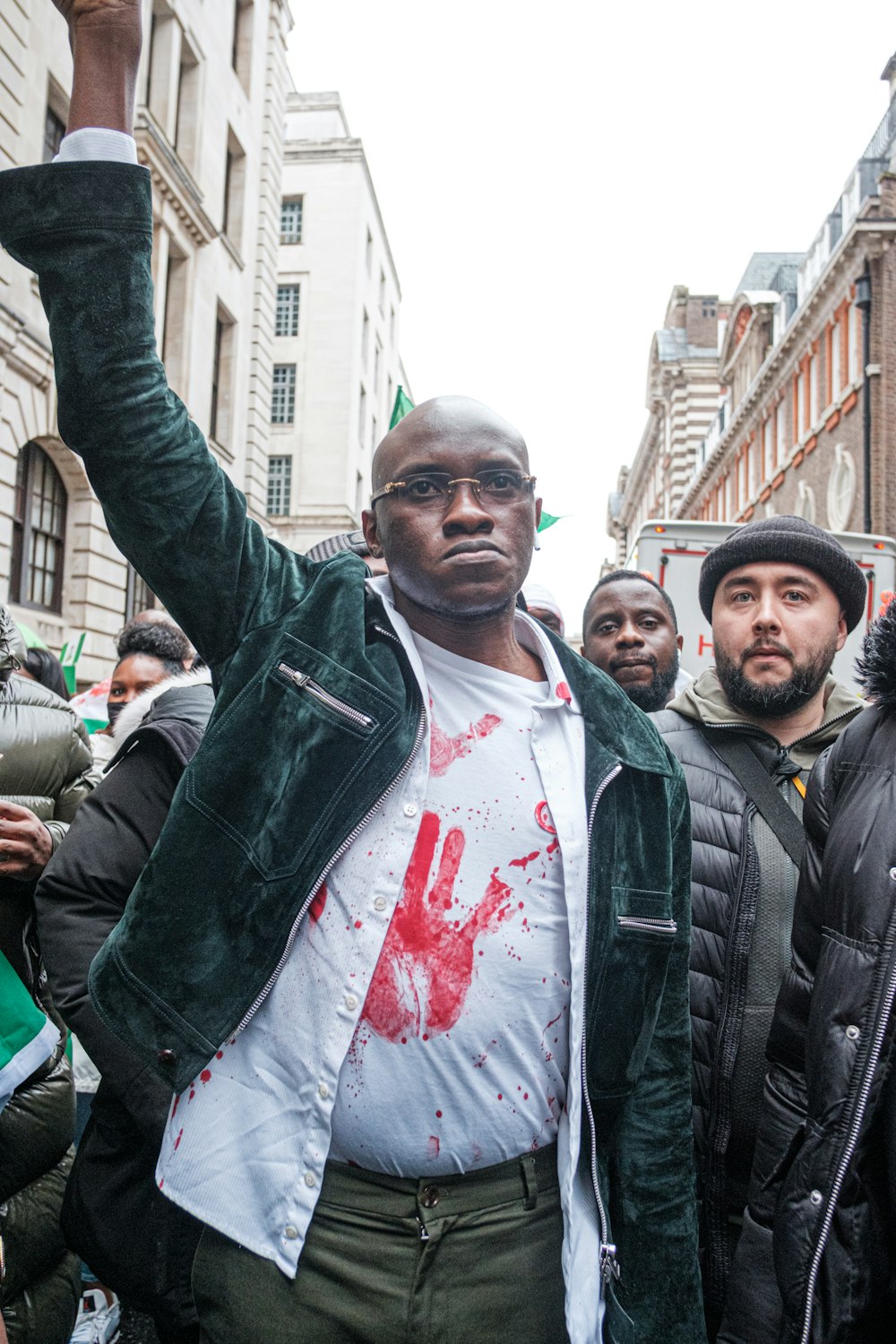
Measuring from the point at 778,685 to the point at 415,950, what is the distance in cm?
168

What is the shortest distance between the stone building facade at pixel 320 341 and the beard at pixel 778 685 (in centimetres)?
3897

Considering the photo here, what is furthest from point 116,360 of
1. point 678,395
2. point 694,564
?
point 678,395

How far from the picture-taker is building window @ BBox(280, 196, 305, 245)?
43781 millimetres

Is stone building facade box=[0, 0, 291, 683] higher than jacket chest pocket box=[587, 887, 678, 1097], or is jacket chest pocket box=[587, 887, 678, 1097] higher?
stone building facade box=[0, 0, 291, 683]

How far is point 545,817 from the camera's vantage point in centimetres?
202

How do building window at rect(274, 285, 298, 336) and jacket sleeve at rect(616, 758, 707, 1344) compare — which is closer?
jacket sleeve at rect(616, 758, 707, 1344)

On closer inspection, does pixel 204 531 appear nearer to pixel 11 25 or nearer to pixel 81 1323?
pixel 81 1323

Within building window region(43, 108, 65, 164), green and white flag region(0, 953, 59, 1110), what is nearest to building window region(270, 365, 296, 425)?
building window region(43, 108, 65, 164)

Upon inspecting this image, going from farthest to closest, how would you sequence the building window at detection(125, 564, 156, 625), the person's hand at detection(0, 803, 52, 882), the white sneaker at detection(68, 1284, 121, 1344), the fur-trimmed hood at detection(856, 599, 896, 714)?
the building window at detection(125, 564, 156, 625) → the white sneaker at detection(68, 1284, 121, 1344) → the person's hand at detection(0, 803, 52, 882) → the fur-trimmed hood at detection(856, 599, 896, 714)

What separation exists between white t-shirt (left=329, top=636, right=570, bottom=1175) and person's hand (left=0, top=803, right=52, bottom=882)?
153cm

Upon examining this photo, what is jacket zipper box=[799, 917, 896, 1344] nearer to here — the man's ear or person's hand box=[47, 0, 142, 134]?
the man's ear

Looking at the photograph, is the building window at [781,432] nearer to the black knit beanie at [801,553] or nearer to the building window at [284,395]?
the building window at [284,395]

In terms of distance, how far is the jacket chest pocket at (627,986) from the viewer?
1975 mm

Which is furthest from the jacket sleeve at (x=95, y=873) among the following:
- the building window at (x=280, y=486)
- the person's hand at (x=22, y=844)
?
the building window at (x=280, y=486)
